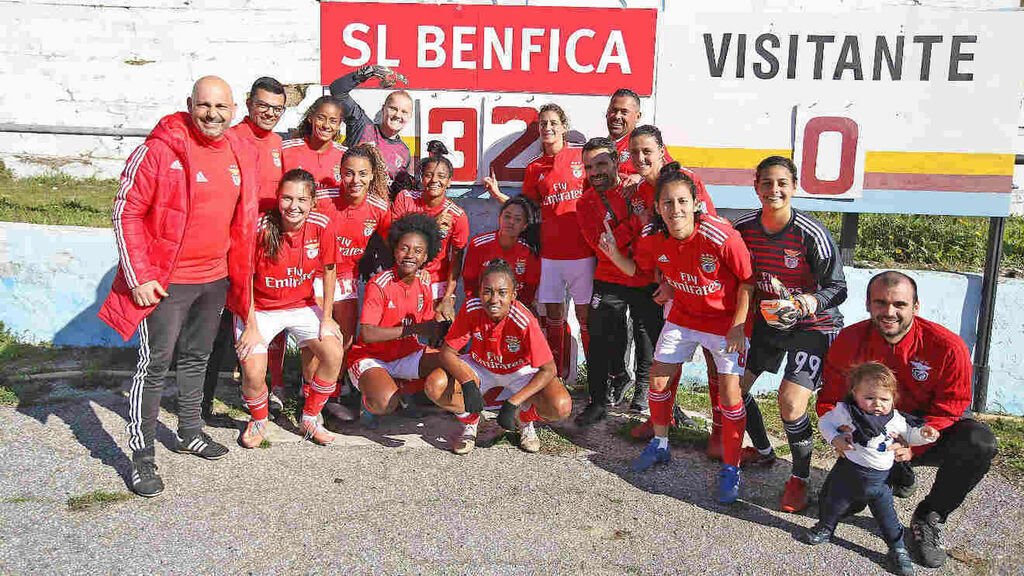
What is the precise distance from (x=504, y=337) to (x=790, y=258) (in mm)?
1477

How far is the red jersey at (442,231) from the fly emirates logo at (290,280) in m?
0.68

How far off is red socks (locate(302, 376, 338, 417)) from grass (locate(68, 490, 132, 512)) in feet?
3.33

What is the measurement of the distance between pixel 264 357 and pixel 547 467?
1.55 metres

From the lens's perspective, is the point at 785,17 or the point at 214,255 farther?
the point at 785,17

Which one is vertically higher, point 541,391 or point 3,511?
point 541,391

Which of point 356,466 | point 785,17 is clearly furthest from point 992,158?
point 356,466

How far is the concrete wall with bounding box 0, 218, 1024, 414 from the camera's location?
5426 mm

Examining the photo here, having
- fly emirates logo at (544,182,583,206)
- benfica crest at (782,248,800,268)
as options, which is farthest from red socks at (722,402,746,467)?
fly emirates logo at (544,182,583,206)

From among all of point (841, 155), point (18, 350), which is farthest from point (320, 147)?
point (841, 155)

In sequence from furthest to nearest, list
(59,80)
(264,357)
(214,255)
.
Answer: (59,80)
(264,357)
(214,255)

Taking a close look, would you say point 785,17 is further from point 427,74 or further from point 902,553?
point 902,553

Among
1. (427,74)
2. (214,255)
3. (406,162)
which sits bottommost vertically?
(214,255)

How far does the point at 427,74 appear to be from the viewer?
5.72 meters

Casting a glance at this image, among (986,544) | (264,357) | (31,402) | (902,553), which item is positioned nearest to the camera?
(902,553)
